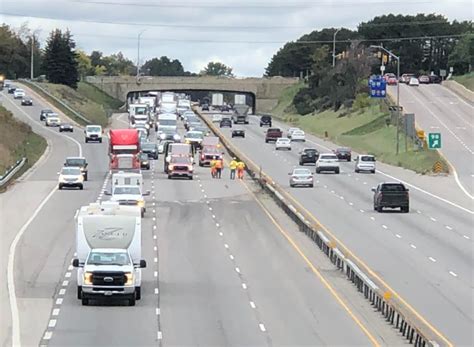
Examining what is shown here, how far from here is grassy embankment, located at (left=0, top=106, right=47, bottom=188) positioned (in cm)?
8194

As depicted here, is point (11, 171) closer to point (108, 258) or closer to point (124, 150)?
point (124, 150)

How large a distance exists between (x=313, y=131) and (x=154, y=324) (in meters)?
111

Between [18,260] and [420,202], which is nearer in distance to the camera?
[18,260]

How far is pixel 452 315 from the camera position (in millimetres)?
30969

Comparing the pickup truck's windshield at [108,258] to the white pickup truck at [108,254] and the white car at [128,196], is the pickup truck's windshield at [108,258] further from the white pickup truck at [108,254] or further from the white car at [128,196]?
the white car at [128,196]

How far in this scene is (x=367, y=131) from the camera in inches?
4798

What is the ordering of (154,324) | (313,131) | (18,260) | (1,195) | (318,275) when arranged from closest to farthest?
(154,324) → (318,275) → (18,260) → (1,195) → (313,131)

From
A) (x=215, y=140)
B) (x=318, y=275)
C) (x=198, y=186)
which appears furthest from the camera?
(x=215, y=140)

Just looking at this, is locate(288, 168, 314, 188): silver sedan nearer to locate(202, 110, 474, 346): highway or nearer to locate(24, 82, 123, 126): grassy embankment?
locate(202, 110, 474, 346): highway

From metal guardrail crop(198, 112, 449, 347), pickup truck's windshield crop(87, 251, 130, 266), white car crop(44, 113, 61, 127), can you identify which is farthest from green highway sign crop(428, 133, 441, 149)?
pickup truck's windshield crop(87, 251, 130, 266)

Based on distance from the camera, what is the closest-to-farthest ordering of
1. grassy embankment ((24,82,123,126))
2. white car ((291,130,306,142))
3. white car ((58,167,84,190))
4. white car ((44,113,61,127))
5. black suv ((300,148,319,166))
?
white car ((58,167,84,190))
black suv ((300,148,319,166))
white car ((291,130,306,142))
white car ((44,113,61,127))
grassy embankment ((24,82,123,126))

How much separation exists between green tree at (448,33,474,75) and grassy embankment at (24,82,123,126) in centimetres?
5267

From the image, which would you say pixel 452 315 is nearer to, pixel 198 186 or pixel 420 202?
pixel 420 202

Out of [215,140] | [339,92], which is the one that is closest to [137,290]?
[215,140]
